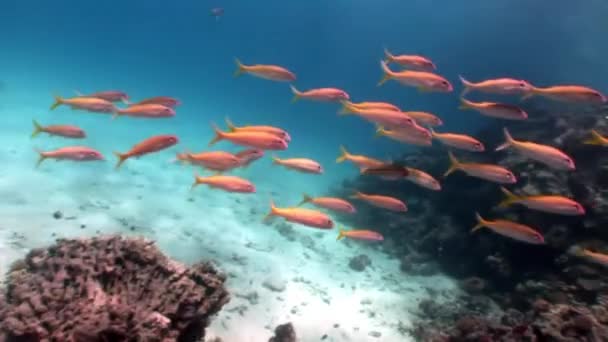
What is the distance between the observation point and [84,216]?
9664mm

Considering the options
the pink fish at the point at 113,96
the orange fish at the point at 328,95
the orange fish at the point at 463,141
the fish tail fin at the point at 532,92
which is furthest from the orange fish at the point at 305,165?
the fish tail fin at the point at 532,92

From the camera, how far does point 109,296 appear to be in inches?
A: 155

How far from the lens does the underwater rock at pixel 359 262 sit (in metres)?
11.8

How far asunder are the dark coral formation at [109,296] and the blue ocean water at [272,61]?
472 cm

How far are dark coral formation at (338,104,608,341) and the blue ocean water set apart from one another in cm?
582

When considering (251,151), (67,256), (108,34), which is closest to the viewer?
(67,256)

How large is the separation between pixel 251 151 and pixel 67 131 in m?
3.30

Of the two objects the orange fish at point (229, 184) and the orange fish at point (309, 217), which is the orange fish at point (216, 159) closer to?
the orange fish at point (229, 184)

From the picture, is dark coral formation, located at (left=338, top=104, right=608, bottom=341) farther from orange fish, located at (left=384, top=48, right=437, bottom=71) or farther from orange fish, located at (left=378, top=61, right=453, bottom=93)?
orange fish, located at (left=384, top=48, right=437, bottom=71)

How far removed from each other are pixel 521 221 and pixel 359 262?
453 cm

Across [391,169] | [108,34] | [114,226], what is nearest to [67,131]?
[114,226]

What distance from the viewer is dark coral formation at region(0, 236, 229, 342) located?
350 centimetres

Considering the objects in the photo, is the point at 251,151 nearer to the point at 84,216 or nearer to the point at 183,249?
the point at 183,249

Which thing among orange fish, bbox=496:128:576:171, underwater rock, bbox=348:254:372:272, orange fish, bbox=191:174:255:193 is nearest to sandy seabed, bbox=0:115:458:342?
underwater rock, bbox=348:254:372:272
